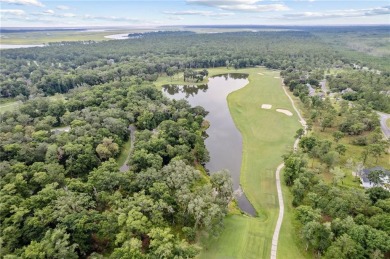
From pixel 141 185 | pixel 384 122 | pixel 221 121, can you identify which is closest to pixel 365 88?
pixel 384 122

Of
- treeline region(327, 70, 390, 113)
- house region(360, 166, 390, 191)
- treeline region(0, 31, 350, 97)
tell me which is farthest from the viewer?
treeline region(0, 31, 350, 97)

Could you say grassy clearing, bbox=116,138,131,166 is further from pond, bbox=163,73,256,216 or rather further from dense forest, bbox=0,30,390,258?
pond, bbox=163,73,256,216

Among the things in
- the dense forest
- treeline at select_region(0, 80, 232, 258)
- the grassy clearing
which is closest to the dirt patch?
the dense forest

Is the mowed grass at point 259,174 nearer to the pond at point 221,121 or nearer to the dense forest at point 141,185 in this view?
the pond at point 221,121

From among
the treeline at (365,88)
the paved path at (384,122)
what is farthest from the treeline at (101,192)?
the treeline at (365,88)

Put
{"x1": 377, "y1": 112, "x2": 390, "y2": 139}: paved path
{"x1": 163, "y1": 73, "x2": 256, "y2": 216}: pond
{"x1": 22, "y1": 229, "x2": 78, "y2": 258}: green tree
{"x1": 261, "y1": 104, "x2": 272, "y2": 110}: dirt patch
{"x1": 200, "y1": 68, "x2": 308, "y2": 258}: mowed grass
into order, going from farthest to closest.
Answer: {"x1": 261, "y1": 104, "x2": 272, "y2": 110}: dirt patch < {"x1": 377, "y1": 112, "x2": 390, "y2": 139}: paved path < {"x1": 163, "y1": 73, "x2": 256, "y2": 216}: pond < {"x1": 200, "y1": 68, "x2": 308, "y2": 258}: mowed grass < {"x1": 22, "y1": 229, "x2": 78, "y2": 258}: green tree

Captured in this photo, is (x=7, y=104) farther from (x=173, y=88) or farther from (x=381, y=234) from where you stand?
(x=381, y=234)

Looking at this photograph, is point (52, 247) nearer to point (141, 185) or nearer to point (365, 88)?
point (141, 185)
